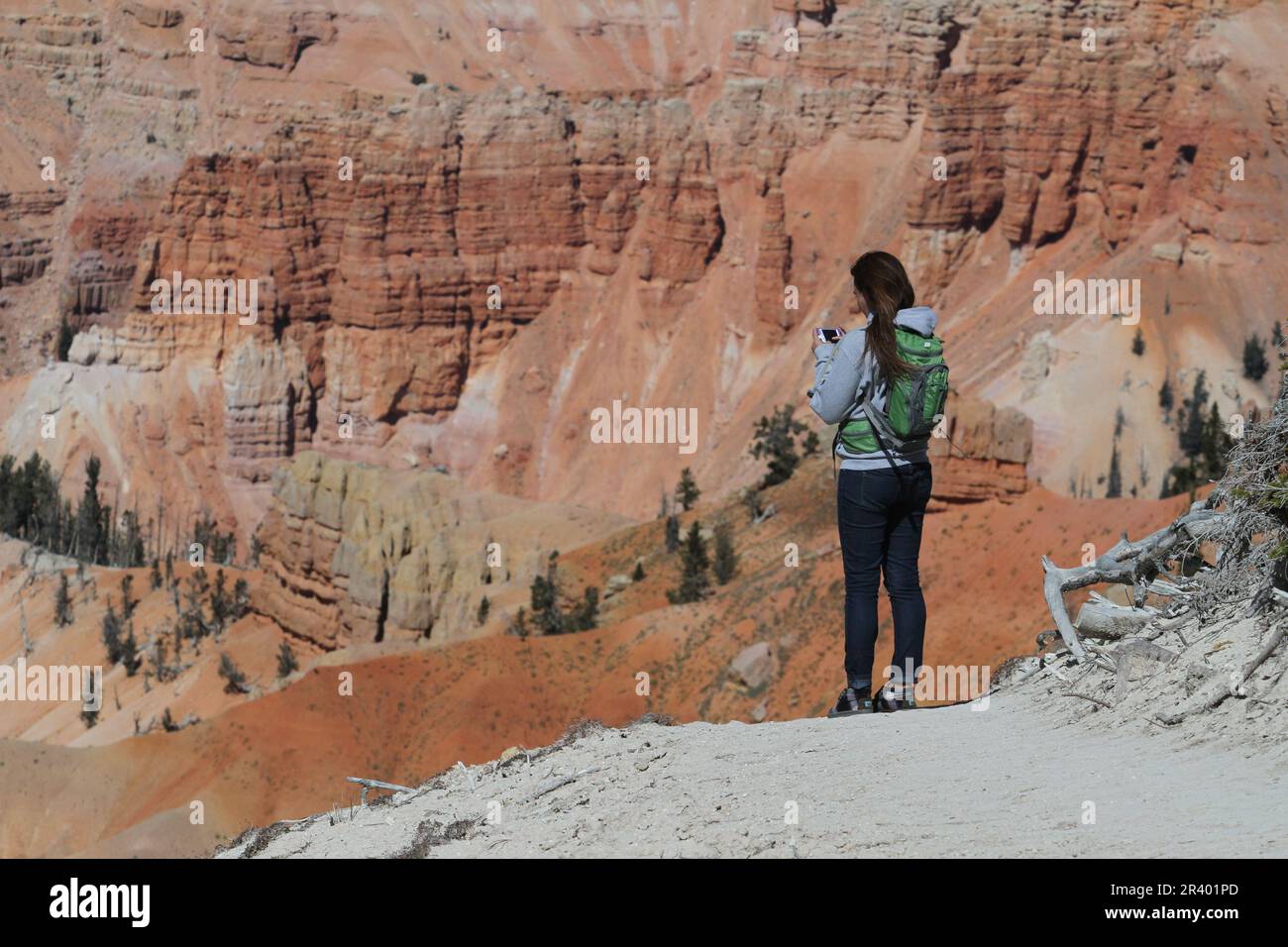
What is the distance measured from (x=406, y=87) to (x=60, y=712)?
56767 millimetres

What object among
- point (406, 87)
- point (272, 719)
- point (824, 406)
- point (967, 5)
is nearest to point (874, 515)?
point (824, 406)

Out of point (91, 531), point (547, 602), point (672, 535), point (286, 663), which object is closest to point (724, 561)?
point (547, 602)

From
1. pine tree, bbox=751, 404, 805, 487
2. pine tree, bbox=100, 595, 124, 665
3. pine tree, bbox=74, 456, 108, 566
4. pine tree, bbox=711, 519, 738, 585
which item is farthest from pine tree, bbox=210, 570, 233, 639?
pine tree, bbox=711, 519, 738, 585

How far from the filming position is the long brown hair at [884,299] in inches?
449

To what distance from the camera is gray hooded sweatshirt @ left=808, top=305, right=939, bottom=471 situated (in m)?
11.4

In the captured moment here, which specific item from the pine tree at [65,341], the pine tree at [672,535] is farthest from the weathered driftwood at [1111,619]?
the pine tree at [65,341]

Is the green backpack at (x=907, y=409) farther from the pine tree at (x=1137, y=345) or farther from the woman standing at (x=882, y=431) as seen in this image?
the pine tree at (x=1137, y=345)

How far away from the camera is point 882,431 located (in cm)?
1149

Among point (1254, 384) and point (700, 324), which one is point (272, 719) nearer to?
point (1254, 384)

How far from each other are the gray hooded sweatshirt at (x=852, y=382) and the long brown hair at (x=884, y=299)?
7 centimetres

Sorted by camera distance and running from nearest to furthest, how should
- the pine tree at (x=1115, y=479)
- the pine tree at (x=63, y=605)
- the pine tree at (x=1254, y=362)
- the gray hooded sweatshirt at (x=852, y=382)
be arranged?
1. the gray hooded sweatshirt at (x=852, y=382)
2. the pine tree at (x=1115, y=479)
3. the pine tree at (x=63, y=605)
4. the pine tree at (x=1254, y=362)

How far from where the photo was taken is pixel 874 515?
462 inches

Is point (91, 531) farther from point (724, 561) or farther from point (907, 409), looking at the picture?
point (907, 409)

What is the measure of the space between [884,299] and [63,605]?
56.5 metres
